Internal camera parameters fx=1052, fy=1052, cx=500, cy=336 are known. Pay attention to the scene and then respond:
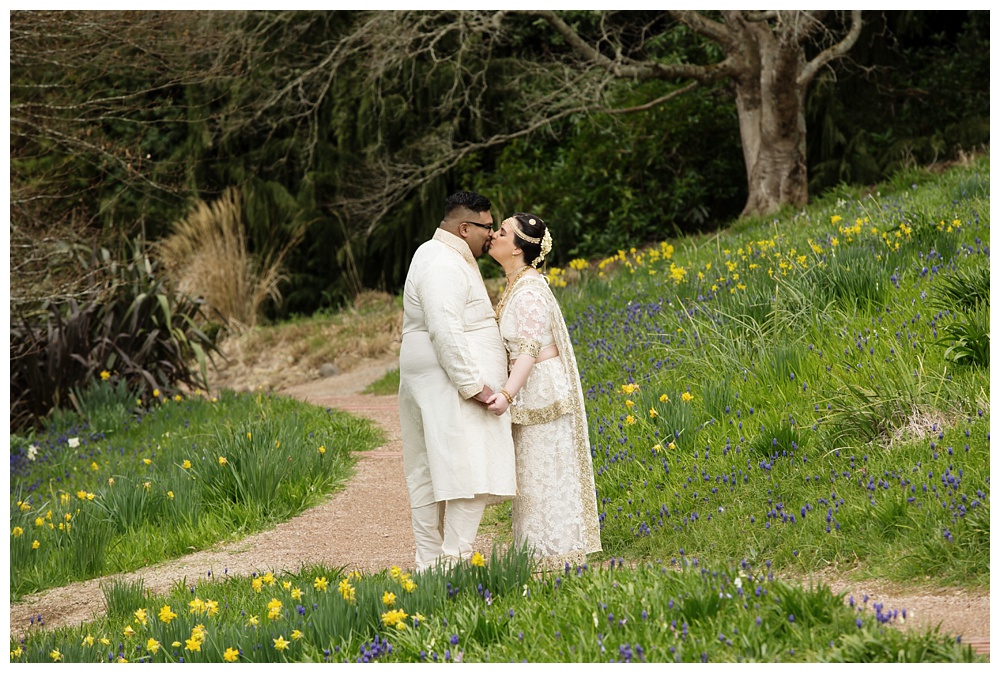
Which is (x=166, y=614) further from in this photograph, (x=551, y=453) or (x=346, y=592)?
Answer: (x=551, y=453)

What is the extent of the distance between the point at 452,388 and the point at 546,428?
481 millimetres

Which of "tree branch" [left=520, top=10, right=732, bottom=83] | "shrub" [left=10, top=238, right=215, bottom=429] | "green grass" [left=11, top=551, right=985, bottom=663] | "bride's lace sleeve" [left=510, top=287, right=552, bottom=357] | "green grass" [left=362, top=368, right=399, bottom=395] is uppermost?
"tree branch" [left=520, top=10, right=732, bottom=83]

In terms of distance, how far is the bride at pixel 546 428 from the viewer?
4.38 metres

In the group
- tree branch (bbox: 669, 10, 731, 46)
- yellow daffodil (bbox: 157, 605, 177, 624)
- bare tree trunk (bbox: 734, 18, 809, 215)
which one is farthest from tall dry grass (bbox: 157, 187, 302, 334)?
yellow daffodil (bbox: 157, 605, 177, 624)

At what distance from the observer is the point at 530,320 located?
4277 mm

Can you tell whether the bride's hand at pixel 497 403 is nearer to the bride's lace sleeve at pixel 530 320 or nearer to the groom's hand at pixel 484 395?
the groom's hand at pixel 484 395

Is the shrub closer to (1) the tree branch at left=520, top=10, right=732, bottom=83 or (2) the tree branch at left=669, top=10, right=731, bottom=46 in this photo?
(1) the tree branch at left=520, top=10, right=732, bottom=83

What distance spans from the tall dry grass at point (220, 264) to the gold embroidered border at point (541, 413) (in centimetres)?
1134

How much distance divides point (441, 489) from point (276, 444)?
2.38 m

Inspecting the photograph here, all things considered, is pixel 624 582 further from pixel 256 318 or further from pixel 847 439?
pixel 256 318

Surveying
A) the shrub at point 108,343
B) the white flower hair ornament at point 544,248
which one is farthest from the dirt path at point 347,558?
the shrub at point 108,343

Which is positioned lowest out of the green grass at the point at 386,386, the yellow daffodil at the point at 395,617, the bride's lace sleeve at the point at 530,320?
the green grass at the point at 386,386

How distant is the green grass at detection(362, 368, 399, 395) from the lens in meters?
10.3

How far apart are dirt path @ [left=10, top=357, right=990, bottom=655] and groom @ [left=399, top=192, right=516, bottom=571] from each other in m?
0.56
